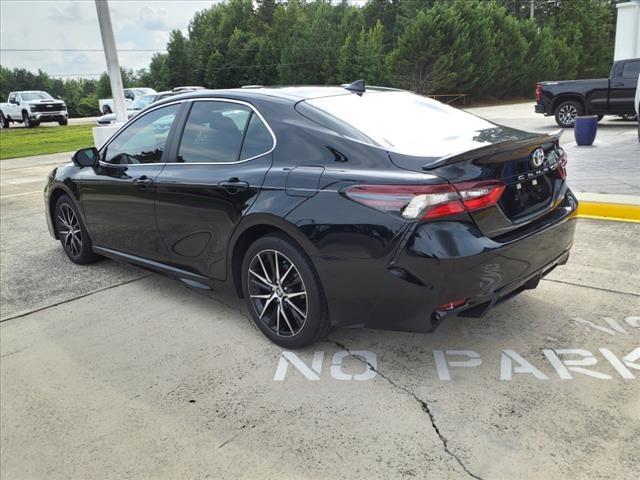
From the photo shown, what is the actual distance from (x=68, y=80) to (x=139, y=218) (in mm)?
83094

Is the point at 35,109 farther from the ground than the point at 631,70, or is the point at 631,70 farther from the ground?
the point at 631,70

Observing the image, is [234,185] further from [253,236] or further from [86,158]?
[86,158]

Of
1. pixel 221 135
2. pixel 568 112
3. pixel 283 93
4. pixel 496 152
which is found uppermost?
pixel 283 93

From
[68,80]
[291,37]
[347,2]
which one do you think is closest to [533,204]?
[291,37]

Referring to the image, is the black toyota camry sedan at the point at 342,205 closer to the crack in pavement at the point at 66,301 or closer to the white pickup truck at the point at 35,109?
the crack in pavement at the point at 66,301

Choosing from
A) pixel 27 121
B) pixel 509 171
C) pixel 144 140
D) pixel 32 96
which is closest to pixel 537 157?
pixel 509 171

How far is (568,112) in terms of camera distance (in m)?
15.5

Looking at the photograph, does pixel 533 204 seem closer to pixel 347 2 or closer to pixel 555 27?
pixel 555 27

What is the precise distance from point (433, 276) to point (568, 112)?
47.5ft

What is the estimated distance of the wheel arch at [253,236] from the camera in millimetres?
3270

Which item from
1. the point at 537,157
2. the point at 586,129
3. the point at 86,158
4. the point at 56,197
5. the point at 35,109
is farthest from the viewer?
the point at 35,109

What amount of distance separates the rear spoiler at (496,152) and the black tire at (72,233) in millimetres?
3710

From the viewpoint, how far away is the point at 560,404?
2.87 metres

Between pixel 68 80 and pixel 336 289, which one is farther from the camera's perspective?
pixel 68 80
